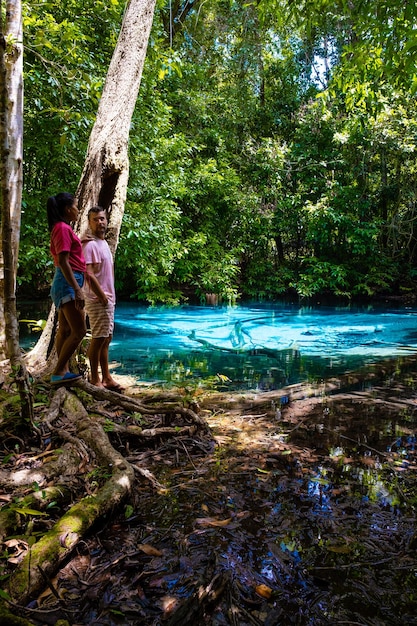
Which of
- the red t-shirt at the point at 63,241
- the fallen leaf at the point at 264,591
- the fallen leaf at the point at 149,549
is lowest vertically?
Result: the fallen leaf at the point at 264,591

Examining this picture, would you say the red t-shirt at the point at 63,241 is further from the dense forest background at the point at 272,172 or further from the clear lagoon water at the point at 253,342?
the dense forest background at the point at 272,172

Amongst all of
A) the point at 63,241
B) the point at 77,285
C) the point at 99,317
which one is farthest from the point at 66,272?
the point at 99,317

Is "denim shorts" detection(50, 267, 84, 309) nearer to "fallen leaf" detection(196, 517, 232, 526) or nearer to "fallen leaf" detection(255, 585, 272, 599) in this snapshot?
"fallen leaf" detection(196, 517, 232, 526)

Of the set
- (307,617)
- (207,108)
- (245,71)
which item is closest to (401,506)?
(307,617)

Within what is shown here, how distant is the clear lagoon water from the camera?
22.2 feet

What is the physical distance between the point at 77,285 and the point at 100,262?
0.70 meters

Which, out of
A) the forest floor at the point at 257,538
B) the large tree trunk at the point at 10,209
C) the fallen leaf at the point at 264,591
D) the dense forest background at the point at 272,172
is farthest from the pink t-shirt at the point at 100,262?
the dense forest background at the point at 272,172

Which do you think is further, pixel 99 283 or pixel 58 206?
pixel 99 283

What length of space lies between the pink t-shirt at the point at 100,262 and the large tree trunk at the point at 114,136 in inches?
23.4

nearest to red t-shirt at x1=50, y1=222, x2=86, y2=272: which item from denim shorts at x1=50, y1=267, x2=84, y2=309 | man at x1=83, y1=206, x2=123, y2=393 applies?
denim shorts at x1=50, y1=267, x2=84, y2=309

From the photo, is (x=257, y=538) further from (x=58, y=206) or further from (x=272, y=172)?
(x=272, y=172)

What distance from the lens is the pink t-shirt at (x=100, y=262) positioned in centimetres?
402

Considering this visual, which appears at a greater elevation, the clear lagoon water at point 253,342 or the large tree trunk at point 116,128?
the large tree trunk at point 116,128

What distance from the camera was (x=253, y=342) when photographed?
9.98 m
